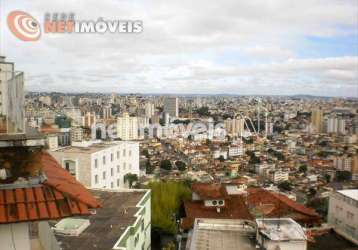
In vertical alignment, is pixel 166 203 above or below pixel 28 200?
below

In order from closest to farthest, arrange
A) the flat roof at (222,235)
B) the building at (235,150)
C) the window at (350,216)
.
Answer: the flat roof at (222,235), the window at (350,216), the building at (235,150)

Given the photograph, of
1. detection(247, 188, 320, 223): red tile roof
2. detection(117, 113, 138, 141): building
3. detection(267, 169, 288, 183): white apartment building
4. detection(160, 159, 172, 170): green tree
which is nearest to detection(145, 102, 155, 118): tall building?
detection(117, 113, 138, 141): building

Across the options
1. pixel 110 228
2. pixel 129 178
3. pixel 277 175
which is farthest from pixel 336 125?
pixel 110 228

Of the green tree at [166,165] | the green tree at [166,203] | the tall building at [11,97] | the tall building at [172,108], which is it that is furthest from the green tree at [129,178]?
the tall building at [172,108]

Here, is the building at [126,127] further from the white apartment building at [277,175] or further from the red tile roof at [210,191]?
the red tile roof at [210,191]

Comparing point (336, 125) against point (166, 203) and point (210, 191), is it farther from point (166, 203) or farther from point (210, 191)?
point (166, 203)

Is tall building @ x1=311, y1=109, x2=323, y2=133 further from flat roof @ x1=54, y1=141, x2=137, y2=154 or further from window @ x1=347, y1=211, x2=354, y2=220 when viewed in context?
window @ x1=347, y1=211, x2=354, y2=220
